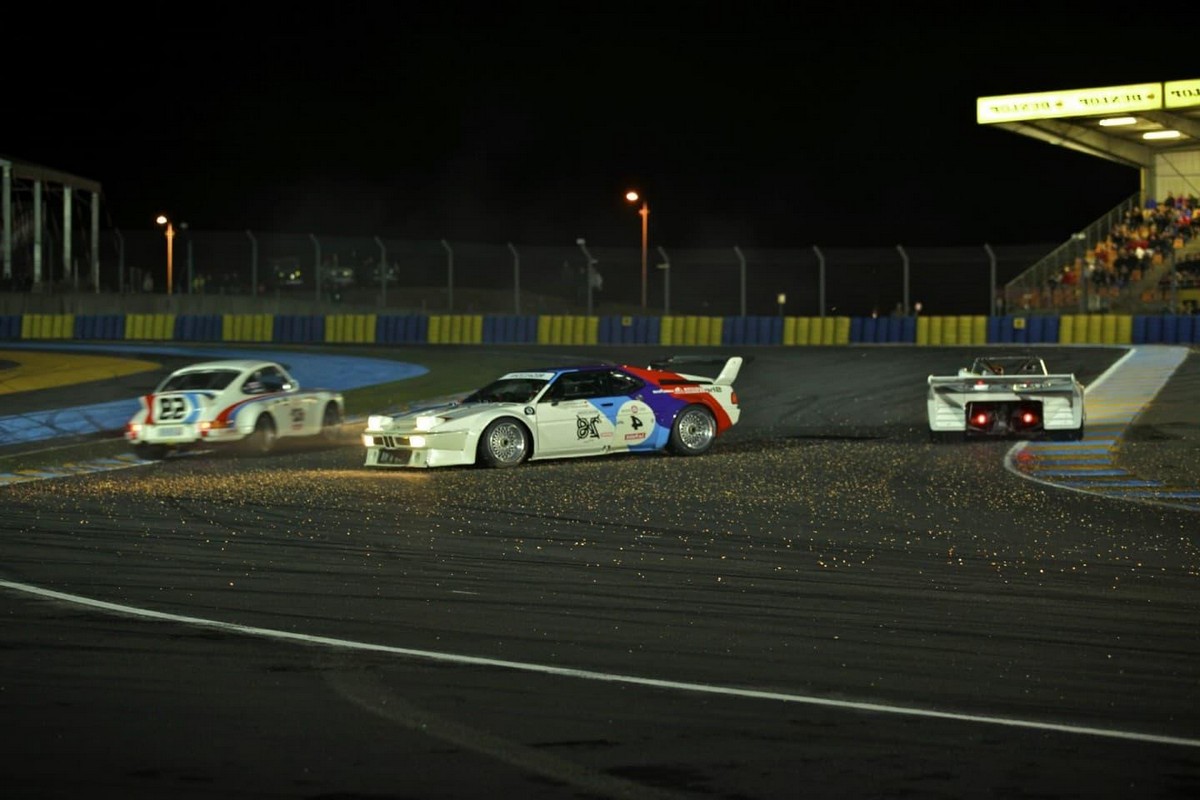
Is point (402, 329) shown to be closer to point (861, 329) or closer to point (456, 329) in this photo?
point (456, 329)

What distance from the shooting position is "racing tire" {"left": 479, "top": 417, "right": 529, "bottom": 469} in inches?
643

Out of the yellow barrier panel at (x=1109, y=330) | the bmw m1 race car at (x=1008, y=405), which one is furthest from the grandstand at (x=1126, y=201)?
the bmw m1 race car at (x=1008, y=405)

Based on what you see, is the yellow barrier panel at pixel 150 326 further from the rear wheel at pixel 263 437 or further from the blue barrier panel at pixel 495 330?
the rear wheel at pixel 263 437

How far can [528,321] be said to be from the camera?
47062 millimetres

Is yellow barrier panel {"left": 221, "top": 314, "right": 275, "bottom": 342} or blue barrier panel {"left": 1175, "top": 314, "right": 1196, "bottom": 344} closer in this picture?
blue barrier panel {"left": 1175, "top": 314, "right": 1196, "bottom": 344}

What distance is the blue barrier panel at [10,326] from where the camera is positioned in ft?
169

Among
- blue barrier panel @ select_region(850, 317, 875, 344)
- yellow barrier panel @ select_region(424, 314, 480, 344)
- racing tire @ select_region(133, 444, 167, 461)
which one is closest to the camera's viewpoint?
racing tire @ select_region(133, 444, 167, 461)

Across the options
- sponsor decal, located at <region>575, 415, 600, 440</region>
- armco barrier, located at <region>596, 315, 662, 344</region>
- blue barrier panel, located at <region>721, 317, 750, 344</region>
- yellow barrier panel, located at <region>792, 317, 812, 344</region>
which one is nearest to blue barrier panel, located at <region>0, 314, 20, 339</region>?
armco barrier, located at <region>596, 315, 662, 344</region>

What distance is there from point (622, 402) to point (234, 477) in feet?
14.2

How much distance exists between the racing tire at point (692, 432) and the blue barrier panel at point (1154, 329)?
75.1 feet

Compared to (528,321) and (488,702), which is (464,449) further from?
(528,321)

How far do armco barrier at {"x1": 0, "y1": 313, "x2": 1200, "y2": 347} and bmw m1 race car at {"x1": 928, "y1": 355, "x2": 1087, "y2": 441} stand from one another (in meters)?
20.0

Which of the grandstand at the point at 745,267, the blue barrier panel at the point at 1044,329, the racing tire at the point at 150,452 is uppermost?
the grandstand at the point at 745,267

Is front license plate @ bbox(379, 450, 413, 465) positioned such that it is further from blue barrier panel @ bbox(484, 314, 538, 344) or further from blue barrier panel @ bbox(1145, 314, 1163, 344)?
blue barrier panel @ bbox(484, 314, 538, 344)
